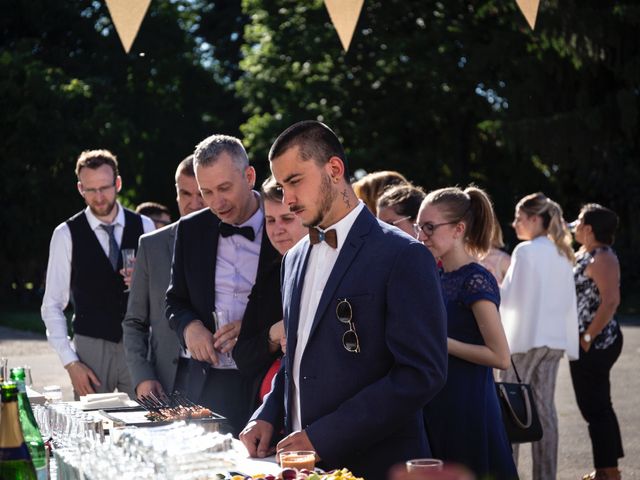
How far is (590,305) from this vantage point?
7.95m

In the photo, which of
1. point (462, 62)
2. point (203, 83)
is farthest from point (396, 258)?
point (203, 83)

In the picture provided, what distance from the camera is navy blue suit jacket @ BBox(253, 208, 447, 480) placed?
334 cm

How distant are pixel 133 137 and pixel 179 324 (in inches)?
1271

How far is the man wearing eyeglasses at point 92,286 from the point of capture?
6227mm

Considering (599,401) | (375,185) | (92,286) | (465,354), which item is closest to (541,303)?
(599,401)

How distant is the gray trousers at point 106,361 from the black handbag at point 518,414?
214 cm

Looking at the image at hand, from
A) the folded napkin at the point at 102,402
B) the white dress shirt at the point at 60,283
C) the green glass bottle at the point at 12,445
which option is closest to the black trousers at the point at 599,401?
the white dress shirt at the point at 60,283

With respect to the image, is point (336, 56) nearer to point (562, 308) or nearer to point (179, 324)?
point (562, 308)

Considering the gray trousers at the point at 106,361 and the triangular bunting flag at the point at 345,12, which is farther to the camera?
the gray trousers at the point at 106,361

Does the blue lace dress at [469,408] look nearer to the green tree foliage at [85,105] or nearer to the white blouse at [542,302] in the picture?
the white blouse at [542,302]

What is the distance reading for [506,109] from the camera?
29250mm

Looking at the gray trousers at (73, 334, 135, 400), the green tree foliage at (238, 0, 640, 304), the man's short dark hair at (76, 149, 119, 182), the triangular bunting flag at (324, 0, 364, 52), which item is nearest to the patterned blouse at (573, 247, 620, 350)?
the gray trousers at (73, 334, 135, 400)

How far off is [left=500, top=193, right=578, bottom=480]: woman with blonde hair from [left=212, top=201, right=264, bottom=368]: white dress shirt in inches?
112

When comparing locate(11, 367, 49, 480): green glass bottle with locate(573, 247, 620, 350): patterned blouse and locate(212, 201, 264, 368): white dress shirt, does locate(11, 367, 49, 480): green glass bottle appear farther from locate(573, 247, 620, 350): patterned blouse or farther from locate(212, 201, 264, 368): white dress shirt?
locate(573, 247, 620, 350): patterned blouse
